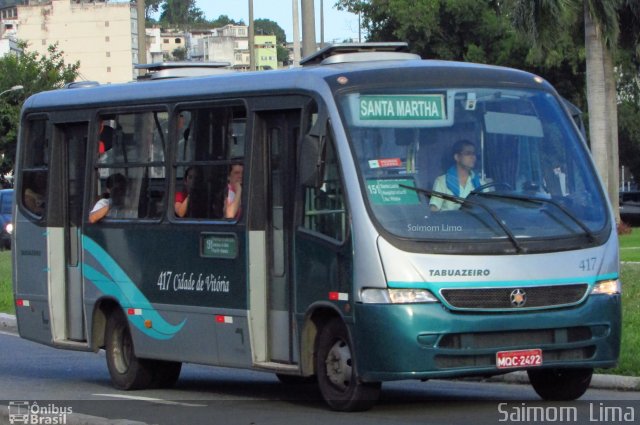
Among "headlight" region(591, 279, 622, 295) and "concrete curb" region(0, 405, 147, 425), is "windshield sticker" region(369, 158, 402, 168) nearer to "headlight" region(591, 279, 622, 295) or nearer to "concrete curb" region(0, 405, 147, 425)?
"headlight" region(591, 279, 622, 295)

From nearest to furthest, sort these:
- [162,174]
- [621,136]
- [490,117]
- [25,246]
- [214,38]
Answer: [490,117]
[162,174]
[25,246]
[621,136]
[214,38]

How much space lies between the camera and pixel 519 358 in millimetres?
9938

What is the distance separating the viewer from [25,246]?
14.7 metres

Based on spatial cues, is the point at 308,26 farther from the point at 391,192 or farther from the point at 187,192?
the point at 391,192

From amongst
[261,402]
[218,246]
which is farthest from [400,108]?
[261,402]

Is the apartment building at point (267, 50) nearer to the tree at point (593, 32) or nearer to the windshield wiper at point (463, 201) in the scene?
the tree at point (593, 32)

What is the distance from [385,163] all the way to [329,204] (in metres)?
0.56

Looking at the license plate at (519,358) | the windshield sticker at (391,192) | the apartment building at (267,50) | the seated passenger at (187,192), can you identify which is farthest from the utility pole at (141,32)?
the apartment building at (267,50)

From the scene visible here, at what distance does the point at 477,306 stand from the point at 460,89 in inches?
70.6

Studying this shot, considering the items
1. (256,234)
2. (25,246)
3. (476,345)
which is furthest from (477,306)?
(25,246)

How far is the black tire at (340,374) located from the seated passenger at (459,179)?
1.17 meters

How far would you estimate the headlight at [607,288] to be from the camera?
33.5 feet

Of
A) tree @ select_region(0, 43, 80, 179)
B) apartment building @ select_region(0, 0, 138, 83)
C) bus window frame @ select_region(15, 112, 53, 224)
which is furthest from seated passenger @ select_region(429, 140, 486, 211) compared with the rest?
apartment building @ select_region(0, 0, 138, 83)

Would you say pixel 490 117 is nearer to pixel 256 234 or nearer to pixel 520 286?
pixel 520 286
